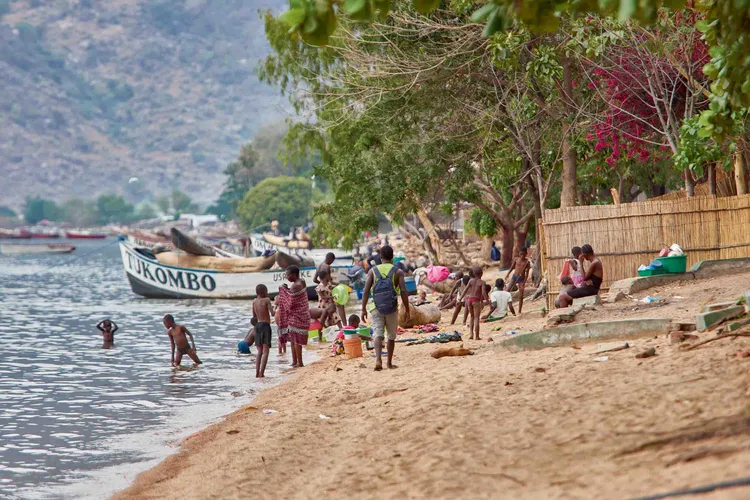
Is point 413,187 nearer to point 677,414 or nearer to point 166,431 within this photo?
point 166,431

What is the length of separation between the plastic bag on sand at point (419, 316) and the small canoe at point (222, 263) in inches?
716

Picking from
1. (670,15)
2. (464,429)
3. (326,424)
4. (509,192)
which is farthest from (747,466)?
(509,192)

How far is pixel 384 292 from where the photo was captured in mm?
12031

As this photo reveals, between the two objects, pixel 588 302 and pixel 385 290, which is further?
pixel 588 302

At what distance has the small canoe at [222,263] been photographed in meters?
37.2

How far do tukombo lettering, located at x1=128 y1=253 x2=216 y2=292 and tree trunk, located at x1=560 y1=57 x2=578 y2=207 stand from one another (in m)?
19.2

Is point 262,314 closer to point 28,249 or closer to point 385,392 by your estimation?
point 385,392

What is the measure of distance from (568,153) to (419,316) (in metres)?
4.98

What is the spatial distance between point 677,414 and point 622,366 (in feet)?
7.00

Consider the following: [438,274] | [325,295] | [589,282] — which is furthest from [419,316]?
[438,274]

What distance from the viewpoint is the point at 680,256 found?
663 inches

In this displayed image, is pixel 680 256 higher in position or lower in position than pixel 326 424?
higher

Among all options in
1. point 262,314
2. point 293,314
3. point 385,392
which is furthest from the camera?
point 293,314

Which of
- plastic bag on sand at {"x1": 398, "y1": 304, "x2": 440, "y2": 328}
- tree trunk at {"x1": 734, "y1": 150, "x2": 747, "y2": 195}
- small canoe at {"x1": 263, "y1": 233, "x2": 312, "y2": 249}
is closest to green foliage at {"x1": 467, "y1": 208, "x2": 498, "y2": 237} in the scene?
plastic bag on sand at {"x1": 398, "y1": 304, "x2": 440, "y2": 328}
